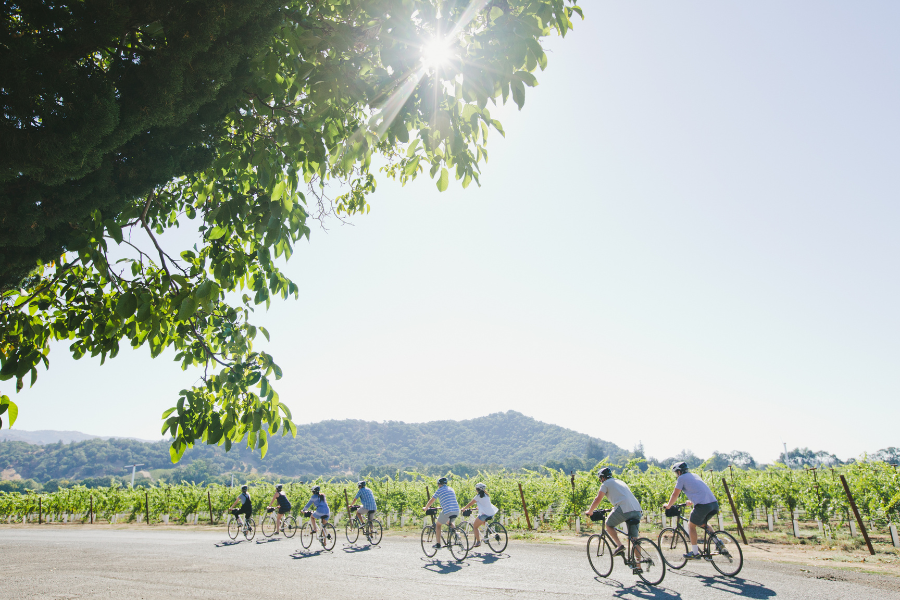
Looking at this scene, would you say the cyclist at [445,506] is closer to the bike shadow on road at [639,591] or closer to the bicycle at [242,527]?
the bike shadow on road at [639,591]

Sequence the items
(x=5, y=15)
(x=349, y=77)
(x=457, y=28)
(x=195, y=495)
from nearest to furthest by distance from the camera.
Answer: (x=5, y=15), (x=457, y=28), (x=349, y=77), (x=195, y=495)

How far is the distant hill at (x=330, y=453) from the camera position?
483ft

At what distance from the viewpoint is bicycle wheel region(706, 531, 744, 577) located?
28.7 ft

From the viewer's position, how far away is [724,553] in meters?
8.74

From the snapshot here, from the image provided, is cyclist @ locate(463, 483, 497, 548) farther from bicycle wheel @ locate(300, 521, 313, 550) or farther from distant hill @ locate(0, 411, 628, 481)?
distant hill @ locate(0, 411, 628, 481)

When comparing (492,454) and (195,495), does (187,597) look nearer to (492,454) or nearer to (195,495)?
(195,495)

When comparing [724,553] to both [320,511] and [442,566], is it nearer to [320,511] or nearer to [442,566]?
[442,566]

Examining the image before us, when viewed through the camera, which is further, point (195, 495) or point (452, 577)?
point (195, 495)

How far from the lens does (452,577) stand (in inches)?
374

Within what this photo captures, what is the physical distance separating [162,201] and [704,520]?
32.6 feet

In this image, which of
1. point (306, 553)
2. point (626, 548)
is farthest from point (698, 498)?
point (306, 553)

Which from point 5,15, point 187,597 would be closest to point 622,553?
point 187,597

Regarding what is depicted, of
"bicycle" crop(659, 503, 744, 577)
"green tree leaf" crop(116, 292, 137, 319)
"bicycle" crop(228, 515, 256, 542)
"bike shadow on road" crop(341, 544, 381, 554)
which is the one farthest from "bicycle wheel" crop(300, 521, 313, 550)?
"green tree leaf" crop(116, 292, 137, 319)

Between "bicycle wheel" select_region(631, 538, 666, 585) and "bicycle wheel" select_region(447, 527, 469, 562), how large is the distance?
172 inches
